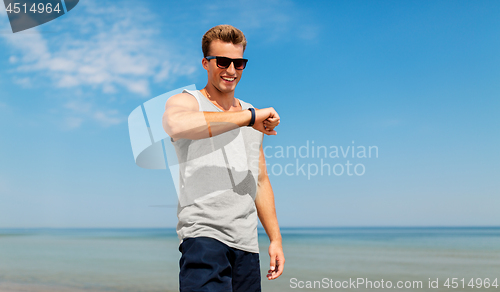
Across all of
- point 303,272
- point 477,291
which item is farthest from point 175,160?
point 303,272

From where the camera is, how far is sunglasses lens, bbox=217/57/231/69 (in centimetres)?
224

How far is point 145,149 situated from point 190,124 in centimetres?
47

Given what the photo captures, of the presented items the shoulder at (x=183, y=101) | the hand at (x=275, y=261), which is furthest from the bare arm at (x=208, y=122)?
the hand at (x=275, y=261)

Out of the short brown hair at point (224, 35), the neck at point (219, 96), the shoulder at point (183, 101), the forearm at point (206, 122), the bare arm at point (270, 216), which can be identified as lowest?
the bare arm at point (270, 216)

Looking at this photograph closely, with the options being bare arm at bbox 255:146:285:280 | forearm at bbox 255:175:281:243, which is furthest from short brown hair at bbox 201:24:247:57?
forearm at bbox 255:175:281:243

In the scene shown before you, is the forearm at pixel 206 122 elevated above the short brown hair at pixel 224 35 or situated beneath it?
situated beneath

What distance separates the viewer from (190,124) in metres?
1.82

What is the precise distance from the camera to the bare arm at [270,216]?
7.92ft

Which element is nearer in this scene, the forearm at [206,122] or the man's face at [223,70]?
the forearm at [206,122]

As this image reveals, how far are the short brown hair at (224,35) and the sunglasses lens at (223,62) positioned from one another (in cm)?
11

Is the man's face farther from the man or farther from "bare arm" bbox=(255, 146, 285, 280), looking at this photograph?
"bare arm" bbox=(255, 146, 285, 280)

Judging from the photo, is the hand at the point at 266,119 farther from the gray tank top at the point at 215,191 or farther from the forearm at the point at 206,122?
the gray tank top at the point at 215,191

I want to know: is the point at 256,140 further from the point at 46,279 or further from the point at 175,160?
the point at 46,279

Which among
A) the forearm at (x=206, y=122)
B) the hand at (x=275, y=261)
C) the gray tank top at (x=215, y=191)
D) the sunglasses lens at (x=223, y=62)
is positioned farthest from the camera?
the hand at (x=275, y=261)
